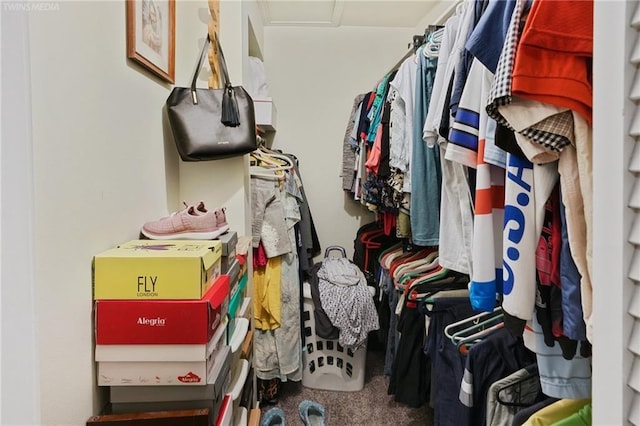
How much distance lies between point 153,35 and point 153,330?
86 centimetres

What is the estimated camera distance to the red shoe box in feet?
2.65

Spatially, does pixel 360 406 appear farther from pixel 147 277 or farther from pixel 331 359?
pixel 147 277

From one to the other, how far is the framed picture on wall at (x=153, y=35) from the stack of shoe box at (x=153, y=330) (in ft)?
1.91

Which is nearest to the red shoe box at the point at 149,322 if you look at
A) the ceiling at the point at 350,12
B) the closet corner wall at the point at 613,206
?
the closet corner wall at the point at 613,206

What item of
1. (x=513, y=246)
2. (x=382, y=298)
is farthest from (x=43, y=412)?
(x=382, y=298)

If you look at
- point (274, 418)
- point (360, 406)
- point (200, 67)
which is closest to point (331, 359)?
point (360, 406)

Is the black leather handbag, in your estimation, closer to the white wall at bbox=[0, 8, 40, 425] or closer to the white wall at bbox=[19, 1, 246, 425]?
the white wall at bbox=[19, 1, 246, 425]

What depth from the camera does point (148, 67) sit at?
1120 millimetres

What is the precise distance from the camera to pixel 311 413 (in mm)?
1864

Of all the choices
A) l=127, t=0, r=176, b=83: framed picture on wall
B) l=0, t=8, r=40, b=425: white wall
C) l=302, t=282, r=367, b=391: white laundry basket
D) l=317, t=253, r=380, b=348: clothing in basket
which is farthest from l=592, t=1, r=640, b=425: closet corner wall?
l=302, t=282, r=367, b=391: white laundry basket

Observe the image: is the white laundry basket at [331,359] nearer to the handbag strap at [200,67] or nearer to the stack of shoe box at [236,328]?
the stack of shoe box at [236,328]

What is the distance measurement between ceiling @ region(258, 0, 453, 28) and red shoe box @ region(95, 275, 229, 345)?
2010 millimetres

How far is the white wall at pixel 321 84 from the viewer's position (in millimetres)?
2576

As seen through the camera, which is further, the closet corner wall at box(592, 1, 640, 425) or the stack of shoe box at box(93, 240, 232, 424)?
the stack of shoe box at box(93, 240, 232, 424)
